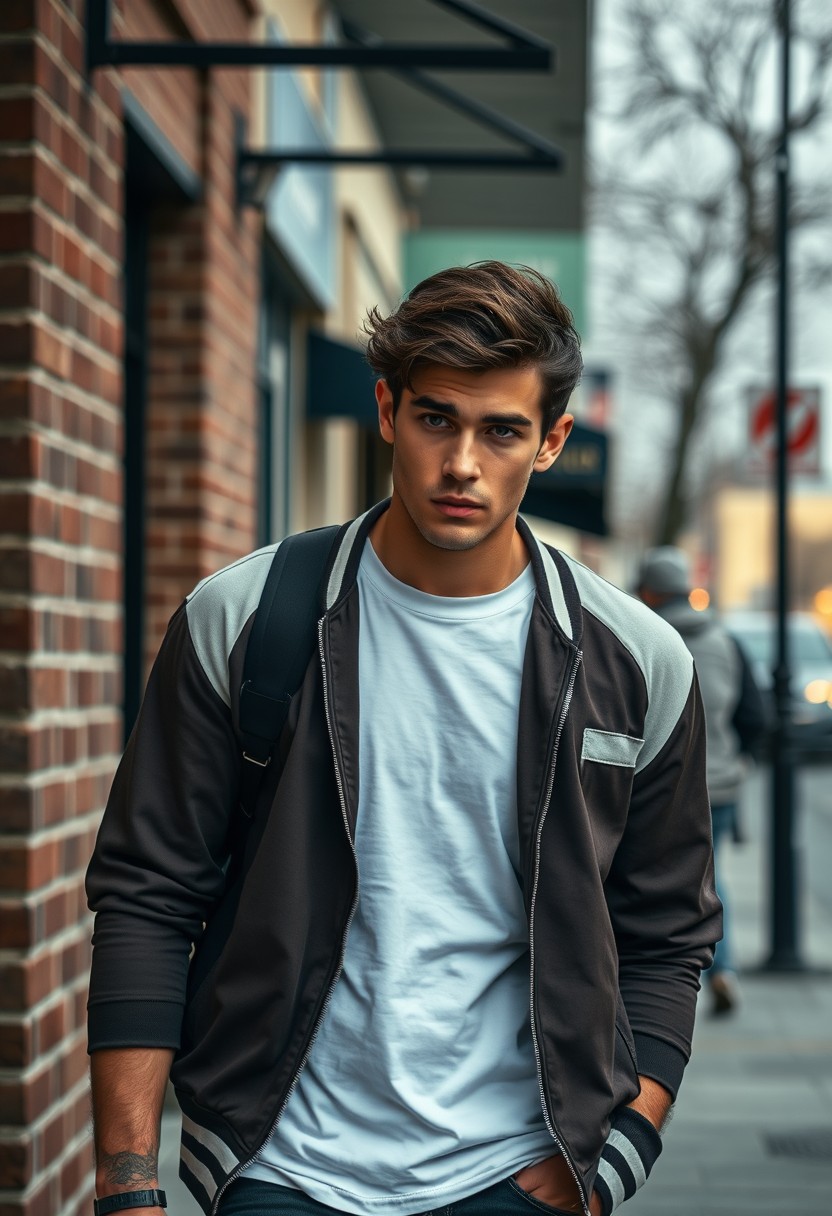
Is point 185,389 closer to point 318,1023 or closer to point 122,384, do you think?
point 122,384

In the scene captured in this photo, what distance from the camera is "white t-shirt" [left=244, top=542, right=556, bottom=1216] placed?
2180 millimetres

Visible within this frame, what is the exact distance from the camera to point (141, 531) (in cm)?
577

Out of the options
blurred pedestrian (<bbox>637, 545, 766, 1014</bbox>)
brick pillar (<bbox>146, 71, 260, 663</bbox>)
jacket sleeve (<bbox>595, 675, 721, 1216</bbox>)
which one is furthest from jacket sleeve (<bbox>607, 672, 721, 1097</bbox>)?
blurred pedestrian (<bbox>637, 545, 766, 1014</bbox>)

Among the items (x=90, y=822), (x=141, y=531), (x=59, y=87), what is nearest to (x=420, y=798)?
(x=90, y=822)

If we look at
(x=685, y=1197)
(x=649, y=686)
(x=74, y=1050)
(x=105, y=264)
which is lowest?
(x=685, y=1197)

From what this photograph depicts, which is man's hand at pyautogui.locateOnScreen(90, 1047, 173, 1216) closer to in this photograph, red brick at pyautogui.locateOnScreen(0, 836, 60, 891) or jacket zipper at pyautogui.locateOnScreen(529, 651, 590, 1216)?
jacket zipper at pyautogui.locateOnScreen(529, 651, 590, 1216)

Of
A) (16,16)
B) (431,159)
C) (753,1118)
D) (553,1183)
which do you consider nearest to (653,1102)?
(553,1183)

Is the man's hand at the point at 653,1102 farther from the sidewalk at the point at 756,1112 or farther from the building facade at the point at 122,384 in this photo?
the sidewalk at the point at 756,1112

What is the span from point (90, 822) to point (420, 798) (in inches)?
72.9

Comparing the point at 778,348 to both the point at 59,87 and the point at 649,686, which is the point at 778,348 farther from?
the point at 649,686

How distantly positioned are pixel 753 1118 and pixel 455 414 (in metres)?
4.22

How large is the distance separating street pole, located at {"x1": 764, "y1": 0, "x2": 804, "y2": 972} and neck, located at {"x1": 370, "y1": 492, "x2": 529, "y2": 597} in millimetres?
6551

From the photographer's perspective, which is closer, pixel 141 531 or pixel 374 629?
pixel 374 629

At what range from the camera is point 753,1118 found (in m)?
5.76
